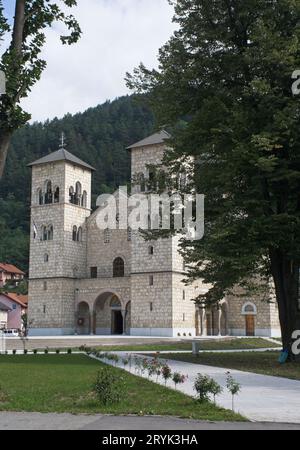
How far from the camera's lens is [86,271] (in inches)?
1984

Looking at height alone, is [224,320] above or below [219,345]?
above

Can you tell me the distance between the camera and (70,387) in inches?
479

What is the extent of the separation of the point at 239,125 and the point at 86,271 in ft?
113

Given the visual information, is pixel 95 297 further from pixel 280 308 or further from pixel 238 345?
pixel 280 308

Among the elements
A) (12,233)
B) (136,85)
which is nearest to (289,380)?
(136,85)

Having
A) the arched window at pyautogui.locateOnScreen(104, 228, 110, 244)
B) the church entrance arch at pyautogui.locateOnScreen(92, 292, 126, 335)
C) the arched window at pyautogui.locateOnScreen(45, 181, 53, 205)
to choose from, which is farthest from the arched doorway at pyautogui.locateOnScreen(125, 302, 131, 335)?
the arched window at pyautogui.locateOnScreen(45, 181, 53, 205)

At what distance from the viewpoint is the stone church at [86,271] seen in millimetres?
45469

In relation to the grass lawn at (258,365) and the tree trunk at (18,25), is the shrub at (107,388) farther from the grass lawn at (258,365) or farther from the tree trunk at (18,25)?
the tree trunk at (18,25)

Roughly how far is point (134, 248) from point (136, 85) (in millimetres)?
24111

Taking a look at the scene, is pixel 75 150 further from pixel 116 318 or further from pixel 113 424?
pixel 113 424

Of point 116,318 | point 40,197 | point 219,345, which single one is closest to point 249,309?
point 116,318

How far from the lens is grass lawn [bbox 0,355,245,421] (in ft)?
30.0

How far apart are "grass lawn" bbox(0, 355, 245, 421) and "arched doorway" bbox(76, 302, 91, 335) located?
33610mm

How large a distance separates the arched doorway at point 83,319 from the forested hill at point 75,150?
2164 cm
